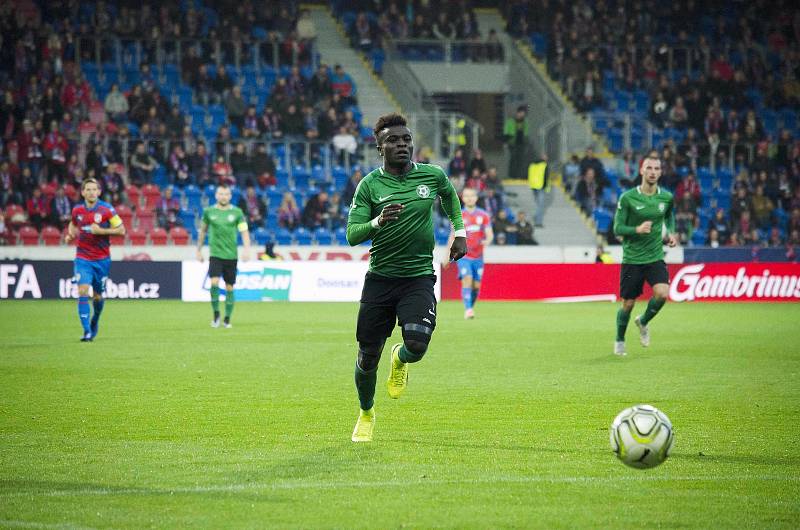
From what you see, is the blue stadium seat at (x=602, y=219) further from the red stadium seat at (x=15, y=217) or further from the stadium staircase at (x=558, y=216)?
the red stadium seat at (x=15, y=217)

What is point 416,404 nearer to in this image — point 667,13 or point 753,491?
point 753,491

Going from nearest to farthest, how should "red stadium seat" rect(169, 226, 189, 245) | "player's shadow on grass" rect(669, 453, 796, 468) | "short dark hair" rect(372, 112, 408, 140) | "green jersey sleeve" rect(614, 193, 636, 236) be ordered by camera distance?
"player's shadow on grass" rect(669, 453, 796, 468), "short dark hair" rect(372, 112, 408, 140), "green jersey sleeve" rect(614, 193, 636, 236), "red stadium seat" rect(169, 226, 189, 245)

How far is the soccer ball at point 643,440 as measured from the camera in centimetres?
720

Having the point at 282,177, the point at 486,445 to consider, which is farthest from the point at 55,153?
the point at 486,445

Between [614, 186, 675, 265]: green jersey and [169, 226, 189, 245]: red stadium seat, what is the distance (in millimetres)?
17641

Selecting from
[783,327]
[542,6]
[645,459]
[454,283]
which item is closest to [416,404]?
[645,459]

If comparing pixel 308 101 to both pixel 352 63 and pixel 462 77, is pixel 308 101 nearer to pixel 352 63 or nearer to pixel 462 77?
pixel 352 63

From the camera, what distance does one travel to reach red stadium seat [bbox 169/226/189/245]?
31.1 m

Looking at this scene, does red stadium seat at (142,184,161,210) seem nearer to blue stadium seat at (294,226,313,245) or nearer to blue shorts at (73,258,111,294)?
blue stadium seat at (294,226,313,245)

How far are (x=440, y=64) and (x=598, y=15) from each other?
6.62m

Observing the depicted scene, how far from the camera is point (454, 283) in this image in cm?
3131

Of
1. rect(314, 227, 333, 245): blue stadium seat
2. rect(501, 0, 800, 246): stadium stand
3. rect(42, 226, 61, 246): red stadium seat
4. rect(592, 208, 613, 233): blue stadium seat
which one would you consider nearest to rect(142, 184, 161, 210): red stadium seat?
rect(42, 226, 61, 246): red stadium seat

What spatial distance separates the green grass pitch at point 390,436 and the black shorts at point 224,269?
297cm

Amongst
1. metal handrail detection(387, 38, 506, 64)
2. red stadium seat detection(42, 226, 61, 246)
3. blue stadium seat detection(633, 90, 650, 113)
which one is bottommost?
red stadium seat detection(42, 226, 61, 246)
